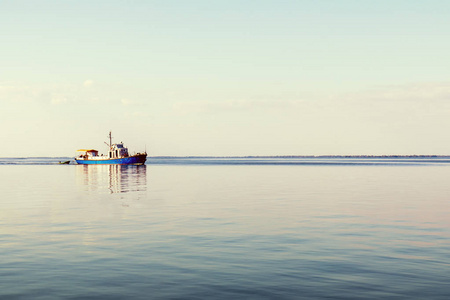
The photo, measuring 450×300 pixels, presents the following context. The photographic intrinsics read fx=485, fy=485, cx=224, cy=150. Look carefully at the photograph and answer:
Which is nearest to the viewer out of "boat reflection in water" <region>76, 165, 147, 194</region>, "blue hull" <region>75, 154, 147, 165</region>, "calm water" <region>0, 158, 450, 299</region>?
"calm water" <region>0, 158, 450, 299</region>

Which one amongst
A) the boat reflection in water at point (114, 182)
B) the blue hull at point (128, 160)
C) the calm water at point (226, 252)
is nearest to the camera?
the calm water at point (226, 252)

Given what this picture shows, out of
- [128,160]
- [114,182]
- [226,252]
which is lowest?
[226,252]

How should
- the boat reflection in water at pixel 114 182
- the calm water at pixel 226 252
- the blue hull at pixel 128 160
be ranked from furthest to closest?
1. the blue hull at pixel 128 160
2. the boat reflection in water at pixel 114 182
3. the calm water at pixel 226 252

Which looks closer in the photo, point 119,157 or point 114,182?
point 114,182

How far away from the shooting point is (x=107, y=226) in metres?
26.1

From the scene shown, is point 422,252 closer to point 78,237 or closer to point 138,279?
point 138,279

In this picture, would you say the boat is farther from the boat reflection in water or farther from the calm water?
the calm water

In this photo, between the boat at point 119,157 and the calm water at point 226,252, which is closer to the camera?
the calm water at point 226,252

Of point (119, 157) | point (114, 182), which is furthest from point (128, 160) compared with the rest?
point (114, 182)

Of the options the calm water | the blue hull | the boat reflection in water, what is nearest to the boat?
the blue hull

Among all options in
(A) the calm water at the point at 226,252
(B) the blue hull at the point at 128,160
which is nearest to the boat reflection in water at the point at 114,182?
(A) the calm water at the point at 226,252

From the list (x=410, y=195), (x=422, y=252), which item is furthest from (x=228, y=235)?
(x=410, y=195)

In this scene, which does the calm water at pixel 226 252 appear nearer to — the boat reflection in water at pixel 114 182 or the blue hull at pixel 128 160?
the boat reflection in water at pixel 114 182

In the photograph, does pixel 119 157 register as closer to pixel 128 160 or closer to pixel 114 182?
pixel 128 160
